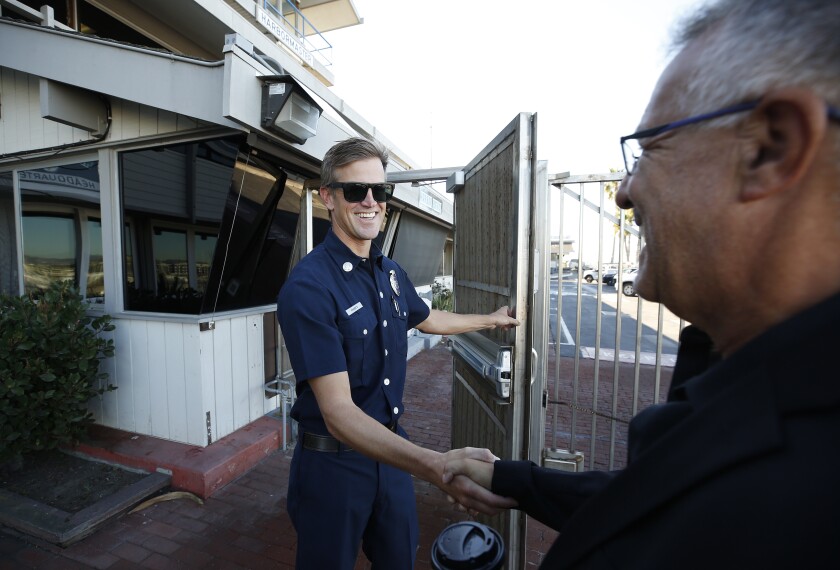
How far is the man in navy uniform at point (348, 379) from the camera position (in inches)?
64.7

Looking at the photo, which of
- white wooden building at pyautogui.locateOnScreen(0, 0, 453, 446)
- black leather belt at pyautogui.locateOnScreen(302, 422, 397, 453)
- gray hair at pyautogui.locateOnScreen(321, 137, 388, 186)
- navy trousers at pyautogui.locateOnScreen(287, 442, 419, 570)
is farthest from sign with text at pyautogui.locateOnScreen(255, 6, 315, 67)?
navy trousers at pyautogui.locateOnScreen(287, 442, 419, 570)

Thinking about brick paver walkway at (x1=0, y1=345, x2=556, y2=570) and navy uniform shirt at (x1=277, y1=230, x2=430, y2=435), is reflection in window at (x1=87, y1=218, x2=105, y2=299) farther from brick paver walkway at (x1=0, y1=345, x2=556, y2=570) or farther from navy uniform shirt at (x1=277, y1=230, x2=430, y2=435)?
navy uniform shirt at (x1=277, y1=230, x2=430, y2=435)

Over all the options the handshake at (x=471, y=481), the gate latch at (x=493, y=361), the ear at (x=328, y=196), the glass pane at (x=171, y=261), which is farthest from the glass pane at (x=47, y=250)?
the handshake at (x=471, y=481)

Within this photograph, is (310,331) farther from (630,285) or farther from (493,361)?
(630,285)

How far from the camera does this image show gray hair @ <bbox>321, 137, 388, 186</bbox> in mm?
1982

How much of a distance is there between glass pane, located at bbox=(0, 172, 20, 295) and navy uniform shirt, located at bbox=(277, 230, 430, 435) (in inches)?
186

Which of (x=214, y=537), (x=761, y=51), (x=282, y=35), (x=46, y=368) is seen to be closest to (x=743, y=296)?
(x=761, y=51)

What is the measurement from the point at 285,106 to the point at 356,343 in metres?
2.11

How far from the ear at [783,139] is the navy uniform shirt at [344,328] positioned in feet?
4.62

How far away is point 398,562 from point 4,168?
5.54 metres

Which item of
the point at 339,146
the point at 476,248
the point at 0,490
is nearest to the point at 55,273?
the point at 0,490

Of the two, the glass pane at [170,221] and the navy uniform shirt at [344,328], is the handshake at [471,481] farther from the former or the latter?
the glass pane at [170,221]

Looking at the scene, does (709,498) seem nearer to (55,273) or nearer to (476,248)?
(476,248)

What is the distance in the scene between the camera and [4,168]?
436 cm
